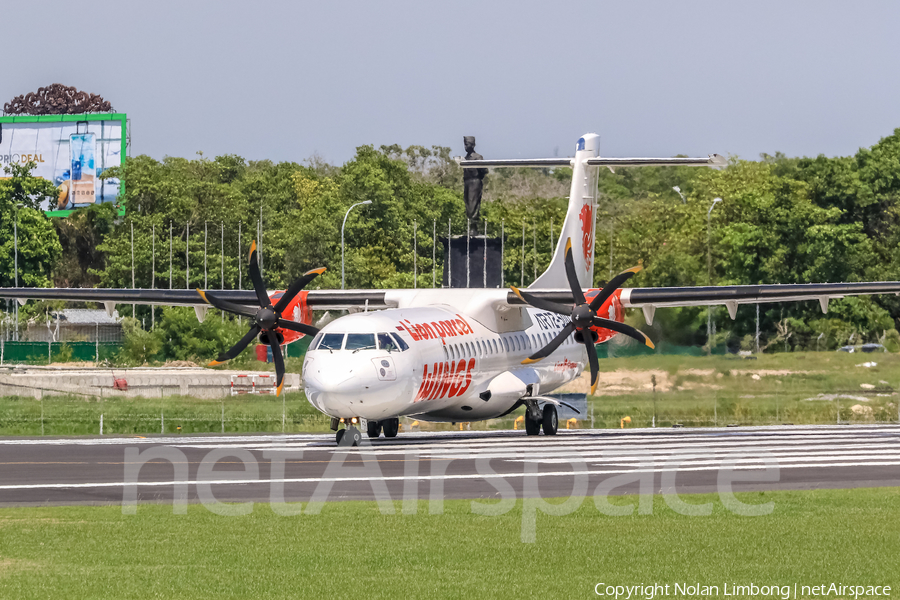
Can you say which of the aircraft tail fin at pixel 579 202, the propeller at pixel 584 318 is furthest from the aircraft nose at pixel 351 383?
the aircraft tail fin at pixel 579 202

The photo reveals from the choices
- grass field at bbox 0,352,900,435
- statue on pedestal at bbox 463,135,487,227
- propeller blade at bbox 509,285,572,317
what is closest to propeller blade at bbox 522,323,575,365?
propeller blade at bbox 509,285,572,317

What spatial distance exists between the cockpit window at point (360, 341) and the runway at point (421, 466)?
2113mm

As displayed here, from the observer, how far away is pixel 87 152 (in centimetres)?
10531

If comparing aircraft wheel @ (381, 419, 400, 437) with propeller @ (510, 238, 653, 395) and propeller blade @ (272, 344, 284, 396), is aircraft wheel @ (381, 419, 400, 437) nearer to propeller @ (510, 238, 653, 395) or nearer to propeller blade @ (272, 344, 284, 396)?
propeller blade @ (272, 344, 284, 396)

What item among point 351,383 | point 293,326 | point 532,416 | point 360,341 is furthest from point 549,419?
point 351,383

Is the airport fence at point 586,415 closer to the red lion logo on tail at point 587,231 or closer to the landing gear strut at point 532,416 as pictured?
the red lion logo on tail at point 587,231

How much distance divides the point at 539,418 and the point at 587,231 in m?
7.88

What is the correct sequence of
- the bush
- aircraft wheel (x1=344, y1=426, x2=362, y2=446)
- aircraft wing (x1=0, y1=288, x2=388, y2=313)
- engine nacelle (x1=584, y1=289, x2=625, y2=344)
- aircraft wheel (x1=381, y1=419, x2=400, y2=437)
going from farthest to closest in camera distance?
the bush
aircraft wing (x1=0, y1=288, x2=388, y2=313)
aircraft wheel (x1=381, y1=419, x2=400, y2=437)
engine nacelle (x1=584, y1=289, x2=625, y2=344)
aircraft wheel (x1=344, y1=426, x2=362, y2=446)

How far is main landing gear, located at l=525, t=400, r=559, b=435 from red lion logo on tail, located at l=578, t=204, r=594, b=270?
6.88m

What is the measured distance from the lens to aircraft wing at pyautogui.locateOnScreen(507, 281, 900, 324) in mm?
29266

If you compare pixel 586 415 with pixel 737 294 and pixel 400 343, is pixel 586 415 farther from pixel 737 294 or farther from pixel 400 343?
pixel 400 343

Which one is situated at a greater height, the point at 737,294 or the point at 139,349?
the point at 737,294

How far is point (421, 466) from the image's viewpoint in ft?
71.4

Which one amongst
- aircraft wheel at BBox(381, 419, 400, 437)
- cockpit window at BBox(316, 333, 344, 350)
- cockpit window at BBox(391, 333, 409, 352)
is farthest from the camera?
aircraft wheel at BBox(381, 419, 400, 437)
